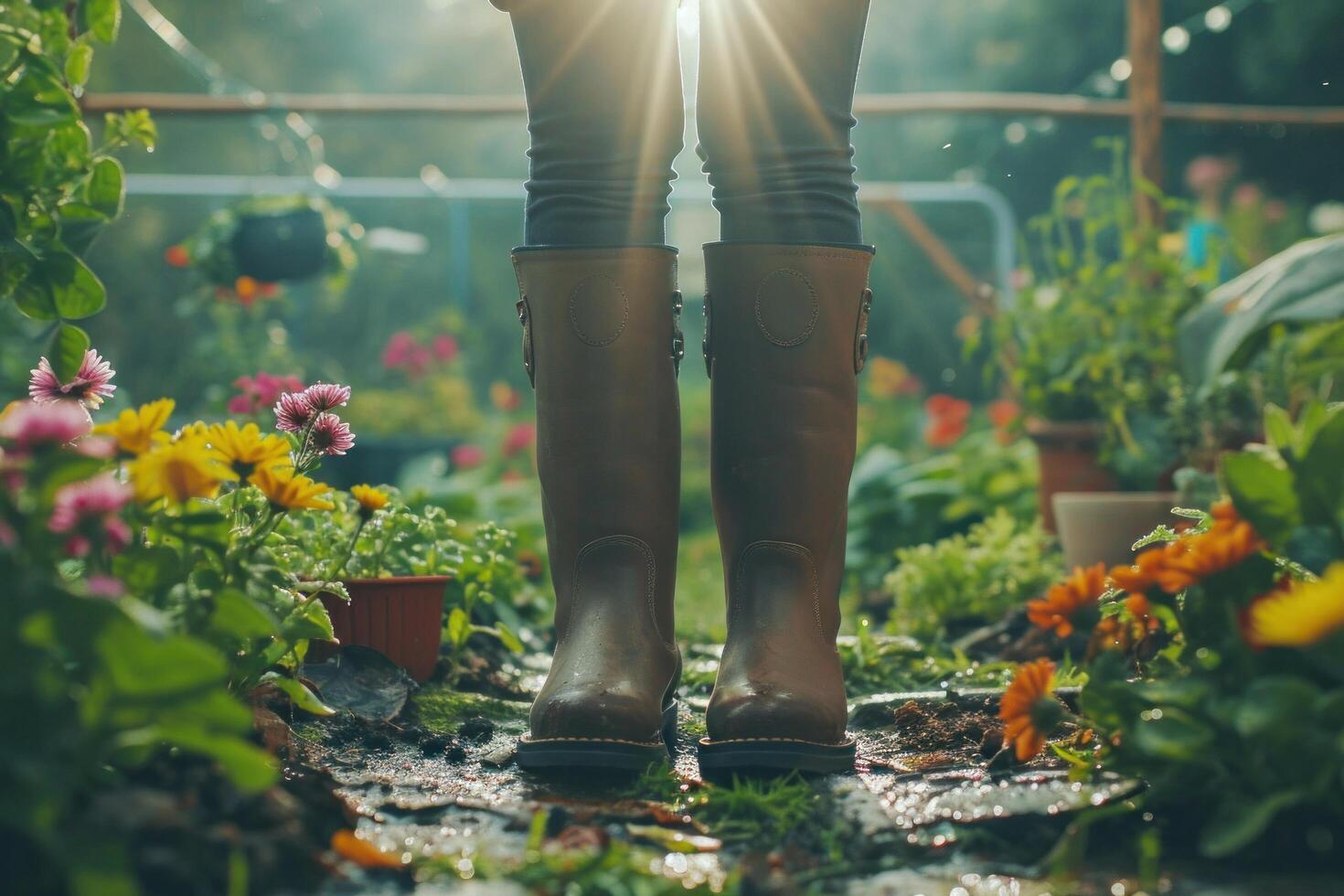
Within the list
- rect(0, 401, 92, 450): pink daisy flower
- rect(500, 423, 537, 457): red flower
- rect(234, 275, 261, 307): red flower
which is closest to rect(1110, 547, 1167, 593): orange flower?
rect(0, 401, 92, 450): pink daisy flower

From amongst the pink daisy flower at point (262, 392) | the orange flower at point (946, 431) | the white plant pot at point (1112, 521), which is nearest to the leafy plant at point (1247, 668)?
the white plant pot at point (1112, 521)

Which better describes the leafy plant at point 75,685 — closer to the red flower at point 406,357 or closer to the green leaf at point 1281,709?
the green leaf at point 1281,709

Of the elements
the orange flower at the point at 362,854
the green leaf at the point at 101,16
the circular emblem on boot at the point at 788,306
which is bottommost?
the orange flower at the point at 362,854

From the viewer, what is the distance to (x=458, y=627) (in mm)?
2053

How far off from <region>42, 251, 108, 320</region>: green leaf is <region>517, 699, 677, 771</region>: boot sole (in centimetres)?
70

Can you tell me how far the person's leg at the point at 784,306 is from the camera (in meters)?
1.42

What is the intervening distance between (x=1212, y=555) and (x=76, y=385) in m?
1.16

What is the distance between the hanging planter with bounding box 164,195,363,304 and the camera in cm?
410

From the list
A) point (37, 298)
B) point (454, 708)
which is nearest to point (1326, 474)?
point (454, 708)

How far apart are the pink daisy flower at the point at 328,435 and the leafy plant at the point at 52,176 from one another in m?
0.27

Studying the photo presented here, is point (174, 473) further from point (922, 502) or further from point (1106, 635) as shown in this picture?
point (922, 502)

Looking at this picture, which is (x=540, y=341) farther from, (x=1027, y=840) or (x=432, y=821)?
(x=1027, y=840)

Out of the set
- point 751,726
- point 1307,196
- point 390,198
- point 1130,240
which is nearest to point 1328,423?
point 751,726

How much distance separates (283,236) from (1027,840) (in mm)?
3583
